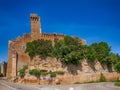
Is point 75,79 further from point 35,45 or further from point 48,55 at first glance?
point 35,45

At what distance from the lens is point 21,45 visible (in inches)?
2394

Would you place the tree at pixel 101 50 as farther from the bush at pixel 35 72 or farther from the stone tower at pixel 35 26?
the stone tower at pixel 35 26

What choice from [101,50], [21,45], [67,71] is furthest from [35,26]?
[67,71]

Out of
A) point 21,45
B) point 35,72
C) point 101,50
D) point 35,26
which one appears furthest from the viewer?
point 35,26

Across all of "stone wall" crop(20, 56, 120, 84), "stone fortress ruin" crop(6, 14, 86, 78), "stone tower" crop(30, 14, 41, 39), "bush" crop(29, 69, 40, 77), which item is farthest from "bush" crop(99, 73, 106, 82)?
"stone tower" crop(30, 14, 41, 39)

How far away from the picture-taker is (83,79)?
1780 inches

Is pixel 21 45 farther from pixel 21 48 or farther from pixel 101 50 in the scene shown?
pixel 101 50

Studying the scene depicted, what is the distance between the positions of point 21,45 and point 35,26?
538 cm

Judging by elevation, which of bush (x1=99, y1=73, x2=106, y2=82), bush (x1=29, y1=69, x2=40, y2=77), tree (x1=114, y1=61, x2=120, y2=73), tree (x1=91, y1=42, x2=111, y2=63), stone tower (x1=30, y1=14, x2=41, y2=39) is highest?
stone tower (x1=30, y1=14, x2=41, y2=39)

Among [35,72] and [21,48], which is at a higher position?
[21,48]

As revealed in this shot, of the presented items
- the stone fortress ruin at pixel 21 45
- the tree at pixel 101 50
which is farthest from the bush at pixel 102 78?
the stone fortress ruin at pixel 21 45

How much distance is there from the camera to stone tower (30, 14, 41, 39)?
60.8m

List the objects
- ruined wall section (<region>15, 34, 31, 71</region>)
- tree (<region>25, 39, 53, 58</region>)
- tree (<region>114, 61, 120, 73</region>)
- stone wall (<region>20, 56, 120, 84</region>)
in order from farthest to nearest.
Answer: ruined wall section (<region>15, 34, 31, 71</region>) → tree (<region>114, 61, 120, 73</region>) → tree (<region>25, 39, 53, 58</region>) → stone wall (<region>20, 56, 120, 84</region>)

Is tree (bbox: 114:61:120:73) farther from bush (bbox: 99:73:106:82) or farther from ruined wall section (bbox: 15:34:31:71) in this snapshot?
ruined wall section (bbox: 15:34:31:71)
